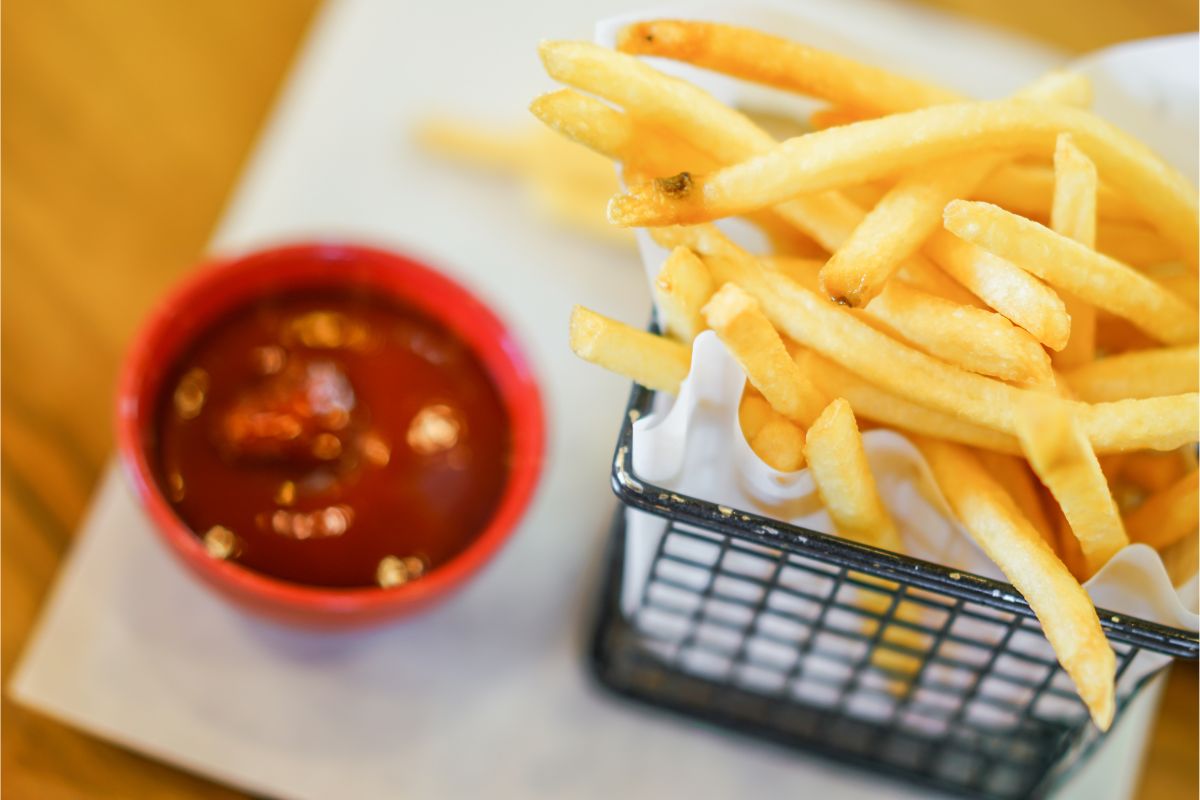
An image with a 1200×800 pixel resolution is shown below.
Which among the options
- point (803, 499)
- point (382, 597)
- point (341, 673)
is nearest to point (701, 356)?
point (803, 499)

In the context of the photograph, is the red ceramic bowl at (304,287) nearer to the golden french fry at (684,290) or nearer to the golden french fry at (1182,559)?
the golden french fry at (684,290)

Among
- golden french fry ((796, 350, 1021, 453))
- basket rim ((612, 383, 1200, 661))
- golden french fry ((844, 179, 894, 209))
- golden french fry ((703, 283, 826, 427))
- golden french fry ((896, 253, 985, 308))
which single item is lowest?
basket rim ((612, 383, 1200, 661))

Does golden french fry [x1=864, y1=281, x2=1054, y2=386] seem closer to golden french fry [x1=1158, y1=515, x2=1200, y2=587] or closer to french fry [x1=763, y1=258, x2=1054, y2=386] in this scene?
french fry [x1=763, y1=258, x2=1054, y2=386]

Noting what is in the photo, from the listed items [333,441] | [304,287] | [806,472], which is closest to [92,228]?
[304,287]

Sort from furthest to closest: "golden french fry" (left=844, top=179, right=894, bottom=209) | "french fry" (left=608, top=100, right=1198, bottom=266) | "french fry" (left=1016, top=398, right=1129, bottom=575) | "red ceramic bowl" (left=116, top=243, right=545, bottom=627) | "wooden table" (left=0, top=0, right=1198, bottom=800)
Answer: "wooden table" (left=0, top=0, right=1198, bottom=800) < "red ceramic bowl" (left=116, top=243, right=545, bottom=627) < "golden french fry" (left=844, top=179, right=894, bottom=209) < "french fry" (left=608, top=100, right=1198, bottom=266) < "french fry" (left=1016, top=398, right=1129, bottom=575)

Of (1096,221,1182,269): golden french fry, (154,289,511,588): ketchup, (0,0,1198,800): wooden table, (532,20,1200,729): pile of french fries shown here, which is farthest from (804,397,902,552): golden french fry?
(0,0,1198,800): wooden table

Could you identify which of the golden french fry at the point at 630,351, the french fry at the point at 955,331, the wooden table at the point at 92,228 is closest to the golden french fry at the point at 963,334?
the french fry at the point at 955,331
